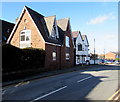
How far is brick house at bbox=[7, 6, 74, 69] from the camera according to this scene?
19.2m

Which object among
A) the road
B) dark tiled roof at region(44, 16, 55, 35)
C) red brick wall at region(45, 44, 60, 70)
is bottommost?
the road

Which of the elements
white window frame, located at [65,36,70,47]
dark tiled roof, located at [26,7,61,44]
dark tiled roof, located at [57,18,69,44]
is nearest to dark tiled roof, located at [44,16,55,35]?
dark tiled roof, located at [26,7,61,44]

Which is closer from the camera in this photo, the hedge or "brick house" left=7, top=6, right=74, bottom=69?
the hedge

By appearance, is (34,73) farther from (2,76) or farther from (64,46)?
(64,46)

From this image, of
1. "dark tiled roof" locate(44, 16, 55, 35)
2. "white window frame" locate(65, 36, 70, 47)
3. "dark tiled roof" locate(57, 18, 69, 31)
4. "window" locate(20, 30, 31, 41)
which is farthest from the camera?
"dark tiled roof" locate(57, 18, 69, 31)

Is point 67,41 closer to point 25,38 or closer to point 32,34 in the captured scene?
point 32,34

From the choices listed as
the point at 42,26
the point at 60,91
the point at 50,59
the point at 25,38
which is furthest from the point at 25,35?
the point at 60,91

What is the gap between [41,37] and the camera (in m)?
18.8

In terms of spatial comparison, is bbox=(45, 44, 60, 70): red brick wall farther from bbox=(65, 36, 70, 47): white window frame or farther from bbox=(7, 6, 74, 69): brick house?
bbox=(65, 36, 70, 47): white window frame

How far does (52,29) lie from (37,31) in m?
3.09

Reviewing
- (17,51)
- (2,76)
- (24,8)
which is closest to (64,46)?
(24,8)

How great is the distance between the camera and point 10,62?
12125 mm

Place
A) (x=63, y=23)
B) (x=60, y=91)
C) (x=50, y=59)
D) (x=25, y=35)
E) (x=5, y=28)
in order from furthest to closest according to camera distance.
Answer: (x=5, y=28) < (x=63, y=23) < (x=25, y=35) < (x=50, y=59) < (x=60, y=91)

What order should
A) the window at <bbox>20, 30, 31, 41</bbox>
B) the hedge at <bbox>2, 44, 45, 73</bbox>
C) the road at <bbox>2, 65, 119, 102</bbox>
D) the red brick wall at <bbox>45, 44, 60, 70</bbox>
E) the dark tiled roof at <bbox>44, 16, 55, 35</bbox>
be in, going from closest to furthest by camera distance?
the road at <bbox>2, 65, 119, 102</bbox>
the hedge at <bbox>2, 44, 45, 73</bbox>
the red brick wall at <bbox>45, 44, 60, 70</bbox>
the window at <bbox>20, 30, 31, 41</bbox>
the dark tiled roof at <bbox>44, 16, 55, 35</bbox>
